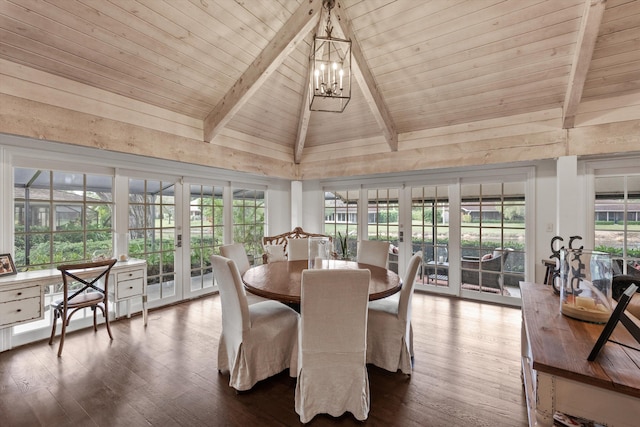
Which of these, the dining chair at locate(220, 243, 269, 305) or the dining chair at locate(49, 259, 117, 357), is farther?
the dining chair at locate(220, 243, 269, 305)

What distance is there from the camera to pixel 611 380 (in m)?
0.88

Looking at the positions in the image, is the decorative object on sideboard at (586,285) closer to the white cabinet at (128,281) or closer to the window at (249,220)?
the white cabinet at (128,281)

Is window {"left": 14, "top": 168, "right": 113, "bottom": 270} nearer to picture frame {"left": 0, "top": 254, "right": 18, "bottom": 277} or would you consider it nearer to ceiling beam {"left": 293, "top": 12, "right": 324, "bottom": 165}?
picture frame {"left": 0, "top": 254, "right": 18, "bottom": 277}

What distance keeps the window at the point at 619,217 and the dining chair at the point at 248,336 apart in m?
3.89

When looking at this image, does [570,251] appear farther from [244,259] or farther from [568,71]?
[244,259]

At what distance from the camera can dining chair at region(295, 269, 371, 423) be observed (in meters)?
1.78

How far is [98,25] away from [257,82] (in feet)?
4.63

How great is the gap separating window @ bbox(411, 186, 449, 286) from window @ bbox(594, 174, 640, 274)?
1.77m

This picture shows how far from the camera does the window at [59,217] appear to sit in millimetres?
2996

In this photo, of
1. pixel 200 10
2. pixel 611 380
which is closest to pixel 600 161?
pixel 611 380

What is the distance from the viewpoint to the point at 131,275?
3.34 meters

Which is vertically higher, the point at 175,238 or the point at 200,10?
the point at 200,10

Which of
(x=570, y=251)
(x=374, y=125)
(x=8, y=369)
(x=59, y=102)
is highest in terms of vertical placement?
(x=374, y=125)

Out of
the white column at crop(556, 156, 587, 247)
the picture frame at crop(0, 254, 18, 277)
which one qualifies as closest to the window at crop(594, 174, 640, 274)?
the white column at crop(556, 156, 587, 247)
